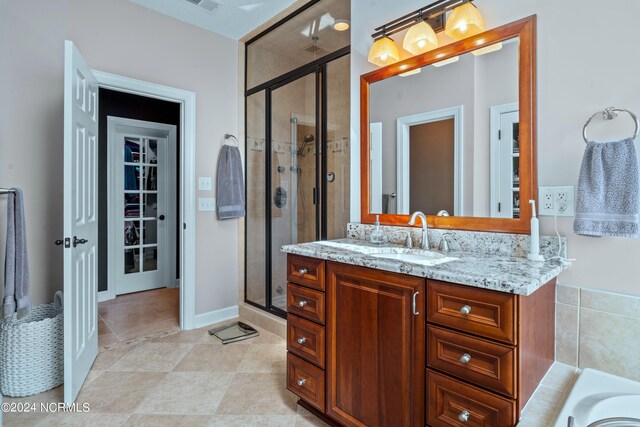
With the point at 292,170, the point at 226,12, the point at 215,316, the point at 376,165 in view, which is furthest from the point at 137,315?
the point at 226,12

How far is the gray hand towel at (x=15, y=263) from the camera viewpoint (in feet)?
6.15

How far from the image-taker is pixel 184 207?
9.91 feet

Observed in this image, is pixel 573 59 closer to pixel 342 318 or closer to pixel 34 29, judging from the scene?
pixel 342 318

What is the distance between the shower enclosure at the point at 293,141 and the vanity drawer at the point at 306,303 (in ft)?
2.42

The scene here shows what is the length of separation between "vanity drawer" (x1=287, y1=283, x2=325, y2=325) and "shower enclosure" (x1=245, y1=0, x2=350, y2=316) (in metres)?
0.74

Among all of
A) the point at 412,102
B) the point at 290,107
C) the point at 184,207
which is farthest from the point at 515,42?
the point at 184,207

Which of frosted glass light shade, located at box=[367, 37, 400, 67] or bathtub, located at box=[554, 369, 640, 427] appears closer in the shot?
bathtub, located at box=[554, 369, 640, 427]

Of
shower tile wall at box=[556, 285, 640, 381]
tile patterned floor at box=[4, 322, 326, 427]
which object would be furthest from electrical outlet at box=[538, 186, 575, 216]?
tile patterned floor at box=[4, 322, 326, 427]

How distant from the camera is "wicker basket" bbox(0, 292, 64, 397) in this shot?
1.97 metres

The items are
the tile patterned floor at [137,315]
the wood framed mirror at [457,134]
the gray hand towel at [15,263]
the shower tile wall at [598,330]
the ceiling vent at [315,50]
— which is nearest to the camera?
the shower tile wall at [598,330]

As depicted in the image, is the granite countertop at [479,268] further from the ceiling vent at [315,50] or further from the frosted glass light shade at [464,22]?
the ceiling vent at [315,50]

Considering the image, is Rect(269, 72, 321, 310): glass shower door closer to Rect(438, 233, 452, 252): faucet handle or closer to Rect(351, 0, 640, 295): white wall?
Rect(438, 233, 452, 252): faucet handle

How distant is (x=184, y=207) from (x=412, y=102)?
213cm

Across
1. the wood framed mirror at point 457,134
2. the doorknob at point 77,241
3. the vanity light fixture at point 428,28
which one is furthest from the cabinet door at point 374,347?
the doorknob at point 77,241
